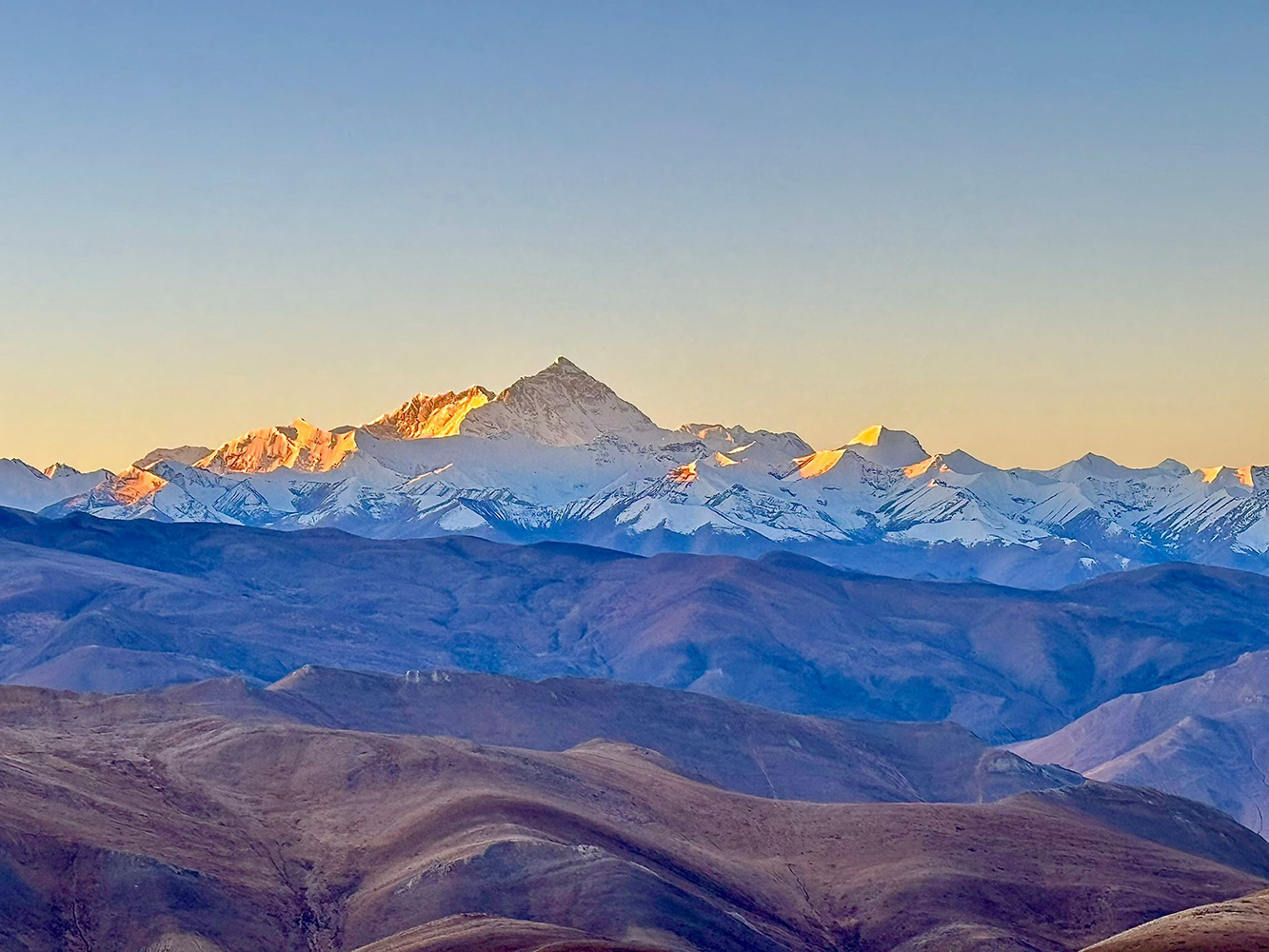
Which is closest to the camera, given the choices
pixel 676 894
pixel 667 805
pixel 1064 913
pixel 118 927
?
pixel 118 927

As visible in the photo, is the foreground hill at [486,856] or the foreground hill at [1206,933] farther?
the foreground hill at [486,856]

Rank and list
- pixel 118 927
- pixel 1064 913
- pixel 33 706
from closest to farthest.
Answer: pixel 118 927
pixel 1064 913
pixel 33 706

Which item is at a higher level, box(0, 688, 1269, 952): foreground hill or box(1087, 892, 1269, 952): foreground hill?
box(1087, 892, 1269, 952): foreground hill

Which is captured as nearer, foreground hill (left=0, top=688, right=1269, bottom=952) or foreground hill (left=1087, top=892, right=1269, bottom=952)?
foreground hill (left=1087, top=892, right=1269, bottom=952)

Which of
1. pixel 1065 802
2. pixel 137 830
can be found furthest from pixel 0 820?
pixel 1065 802

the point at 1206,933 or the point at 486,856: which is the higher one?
the point at 1206,933

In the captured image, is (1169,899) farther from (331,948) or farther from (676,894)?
(331,948)

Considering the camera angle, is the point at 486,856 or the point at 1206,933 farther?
the point at 486,856

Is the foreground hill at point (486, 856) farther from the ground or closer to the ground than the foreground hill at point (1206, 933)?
closer to the ground
